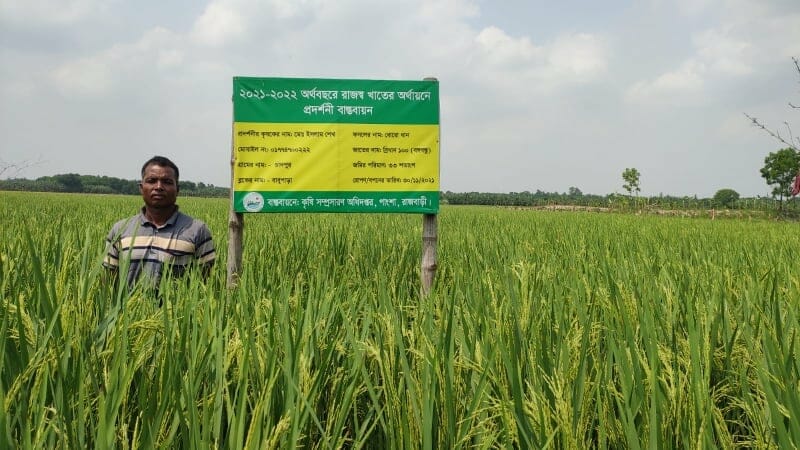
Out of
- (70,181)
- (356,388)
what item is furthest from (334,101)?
(70,181)

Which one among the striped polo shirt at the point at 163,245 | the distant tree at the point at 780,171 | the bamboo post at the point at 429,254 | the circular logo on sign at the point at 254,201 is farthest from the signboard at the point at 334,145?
the distant tree at the point at 780,171

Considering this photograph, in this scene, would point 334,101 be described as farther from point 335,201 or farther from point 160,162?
point 160,162

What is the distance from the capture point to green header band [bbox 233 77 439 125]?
2979 mm

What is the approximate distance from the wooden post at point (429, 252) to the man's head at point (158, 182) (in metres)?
1.61

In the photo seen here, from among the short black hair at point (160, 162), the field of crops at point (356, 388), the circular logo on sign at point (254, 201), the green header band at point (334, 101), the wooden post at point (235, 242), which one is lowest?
the field of crops at point (356, 388)

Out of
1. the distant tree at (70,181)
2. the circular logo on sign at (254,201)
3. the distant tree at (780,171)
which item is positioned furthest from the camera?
the distant tree at (70,181)

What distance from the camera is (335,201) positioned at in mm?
3055

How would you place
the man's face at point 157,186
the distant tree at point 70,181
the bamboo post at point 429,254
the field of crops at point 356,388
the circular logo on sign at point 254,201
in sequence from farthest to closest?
1. the distant tree at point 70,181
2. the bamboo post at point 429,254
3. the circular logo on sign at point 254,201
4. the man's face at point 157,186
5. the field of crops at point 356,388

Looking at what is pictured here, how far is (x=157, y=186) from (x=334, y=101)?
118 centimetres

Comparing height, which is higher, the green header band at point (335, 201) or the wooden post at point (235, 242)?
the green header band at point (335, 201)

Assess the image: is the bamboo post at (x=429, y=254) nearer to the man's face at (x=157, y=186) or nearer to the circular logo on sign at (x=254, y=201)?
the circular logo on sign at (x=254, y=201)

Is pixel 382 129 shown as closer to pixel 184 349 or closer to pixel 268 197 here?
pixel 268 197

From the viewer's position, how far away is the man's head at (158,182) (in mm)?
2635

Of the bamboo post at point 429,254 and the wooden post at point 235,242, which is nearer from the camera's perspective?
the wooden post at point 235,242
